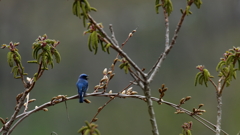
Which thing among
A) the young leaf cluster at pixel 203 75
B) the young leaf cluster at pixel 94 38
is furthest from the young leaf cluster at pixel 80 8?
the young leaf cluster at pixel 203 75

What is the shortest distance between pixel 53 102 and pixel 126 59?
0.25 m

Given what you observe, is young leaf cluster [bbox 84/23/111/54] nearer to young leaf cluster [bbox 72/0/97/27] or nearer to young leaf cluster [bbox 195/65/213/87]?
young leaf cluster [bbox 72/0/97/27]

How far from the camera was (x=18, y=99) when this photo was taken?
858mm

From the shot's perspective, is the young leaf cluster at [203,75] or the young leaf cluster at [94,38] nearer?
the young leaf cluster at [94,38]

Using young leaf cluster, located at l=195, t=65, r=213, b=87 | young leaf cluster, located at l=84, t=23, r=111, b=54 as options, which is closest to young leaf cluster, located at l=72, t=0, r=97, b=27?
young leaf cluster, located at l=84, t=23, r=111, b=54

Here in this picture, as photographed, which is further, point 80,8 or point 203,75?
point 203,75

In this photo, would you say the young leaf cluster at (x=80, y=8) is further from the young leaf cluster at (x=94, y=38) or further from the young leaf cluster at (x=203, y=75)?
the young leaf cluster at (x=203, y=75)

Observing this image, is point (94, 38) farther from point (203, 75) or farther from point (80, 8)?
point (203, 75)

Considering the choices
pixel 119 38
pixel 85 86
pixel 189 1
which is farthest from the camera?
pixel 119 38

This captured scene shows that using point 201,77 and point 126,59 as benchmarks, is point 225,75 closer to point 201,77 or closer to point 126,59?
point 201,77

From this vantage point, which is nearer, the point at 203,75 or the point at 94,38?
the point at 94,38

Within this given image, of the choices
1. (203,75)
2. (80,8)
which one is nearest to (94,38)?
(80,8)

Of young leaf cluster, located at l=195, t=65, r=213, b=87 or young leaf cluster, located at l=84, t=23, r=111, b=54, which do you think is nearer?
young leaf cluster, located at l=84, t=23, r=111, b=54

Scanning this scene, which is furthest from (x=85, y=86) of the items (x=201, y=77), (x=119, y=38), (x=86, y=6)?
(x=119, y=38)
